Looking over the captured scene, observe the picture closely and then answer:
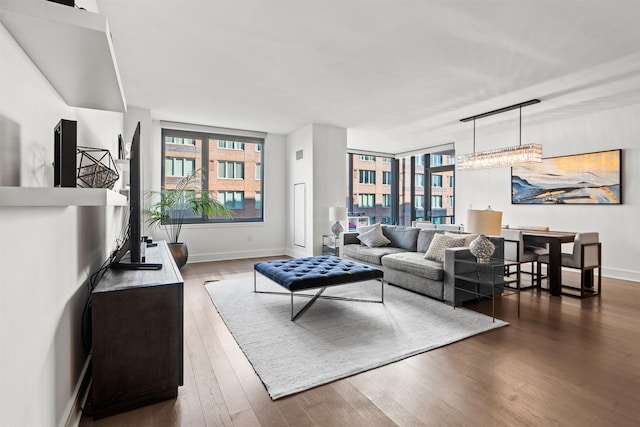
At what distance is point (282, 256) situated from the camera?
6.75m

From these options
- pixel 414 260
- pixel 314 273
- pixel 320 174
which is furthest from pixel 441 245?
pixel 320 174

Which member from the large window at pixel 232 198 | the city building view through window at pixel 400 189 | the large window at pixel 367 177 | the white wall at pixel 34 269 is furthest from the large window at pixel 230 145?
the white wall at pixel 34 269

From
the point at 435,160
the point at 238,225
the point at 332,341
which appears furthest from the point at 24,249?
the point at 435,160

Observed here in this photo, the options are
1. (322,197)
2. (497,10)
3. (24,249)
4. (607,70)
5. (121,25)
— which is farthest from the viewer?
(322,197)

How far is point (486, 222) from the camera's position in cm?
313

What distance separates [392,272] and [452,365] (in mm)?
1965

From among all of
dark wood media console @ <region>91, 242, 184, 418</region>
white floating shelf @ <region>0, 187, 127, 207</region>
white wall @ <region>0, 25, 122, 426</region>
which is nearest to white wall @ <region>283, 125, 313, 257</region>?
dark wood media console @ <region>91, 242, 184, 418</region>

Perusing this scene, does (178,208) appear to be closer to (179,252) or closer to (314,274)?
(179,252)

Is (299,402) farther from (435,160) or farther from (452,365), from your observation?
(435,160)

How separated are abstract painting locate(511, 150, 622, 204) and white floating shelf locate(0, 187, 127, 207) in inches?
246

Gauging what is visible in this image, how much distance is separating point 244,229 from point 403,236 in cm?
323

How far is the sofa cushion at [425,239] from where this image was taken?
14.5 feet

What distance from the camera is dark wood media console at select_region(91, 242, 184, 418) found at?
5.52 ft

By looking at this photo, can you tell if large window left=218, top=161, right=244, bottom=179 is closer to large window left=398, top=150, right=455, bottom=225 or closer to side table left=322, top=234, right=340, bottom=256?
side table left=322, top=234, right=340, bottom=256
